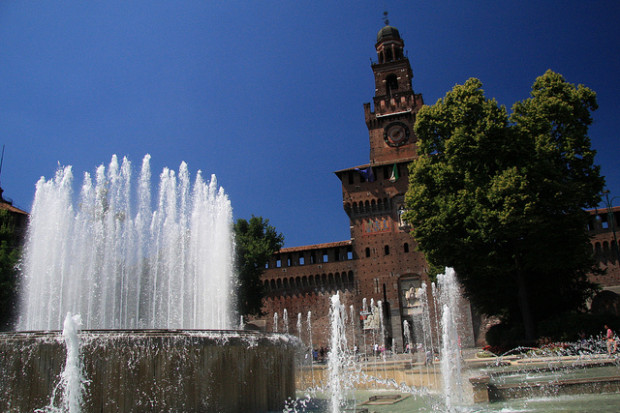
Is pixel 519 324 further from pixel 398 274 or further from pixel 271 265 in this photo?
pixel 271 265

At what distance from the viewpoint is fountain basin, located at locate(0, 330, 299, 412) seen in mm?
6746

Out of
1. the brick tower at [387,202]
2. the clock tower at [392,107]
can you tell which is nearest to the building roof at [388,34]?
the clock tower at [392,107]

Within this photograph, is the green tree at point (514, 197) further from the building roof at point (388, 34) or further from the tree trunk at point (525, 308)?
the building roof at point (388, 34)

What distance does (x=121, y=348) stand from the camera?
703cm

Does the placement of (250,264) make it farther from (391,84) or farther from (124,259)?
(391,84)

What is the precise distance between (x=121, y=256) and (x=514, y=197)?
44.7 feet

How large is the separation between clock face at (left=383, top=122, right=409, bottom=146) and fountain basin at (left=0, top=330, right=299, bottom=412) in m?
30.4

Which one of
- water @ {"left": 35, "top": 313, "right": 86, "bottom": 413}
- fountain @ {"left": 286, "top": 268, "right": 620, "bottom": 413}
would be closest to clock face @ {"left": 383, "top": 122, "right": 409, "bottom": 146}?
fountain @ {"left": 286, "top": 268, "right": 620, "bottom": 413}

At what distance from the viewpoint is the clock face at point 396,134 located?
36406 millimetres

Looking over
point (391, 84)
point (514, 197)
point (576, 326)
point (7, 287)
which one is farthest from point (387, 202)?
point (7, 287)

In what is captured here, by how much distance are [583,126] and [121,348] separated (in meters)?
18.7

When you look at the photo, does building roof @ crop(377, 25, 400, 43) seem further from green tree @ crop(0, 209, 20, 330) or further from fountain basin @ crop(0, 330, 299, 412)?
fountain basin @ crop(0, 330, 299, 412)

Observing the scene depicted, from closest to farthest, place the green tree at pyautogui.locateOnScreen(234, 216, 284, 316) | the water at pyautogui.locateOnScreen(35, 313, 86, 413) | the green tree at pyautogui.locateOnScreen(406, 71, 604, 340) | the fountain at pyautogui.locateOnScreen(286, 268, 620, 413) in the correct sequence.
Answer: the water at pyautogui.locateOnScreen(35, 313, 86, 413) < the fountain at pyautogui.locateOnScreen(286, 268, 620, 413) < the green tree at pyautogui.locateOnScreen(406, 71, 604, 340) < the green tree at pyautogui.locateOnScreen(234, 216, 284, 316)

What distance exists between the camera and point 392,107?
123ft
